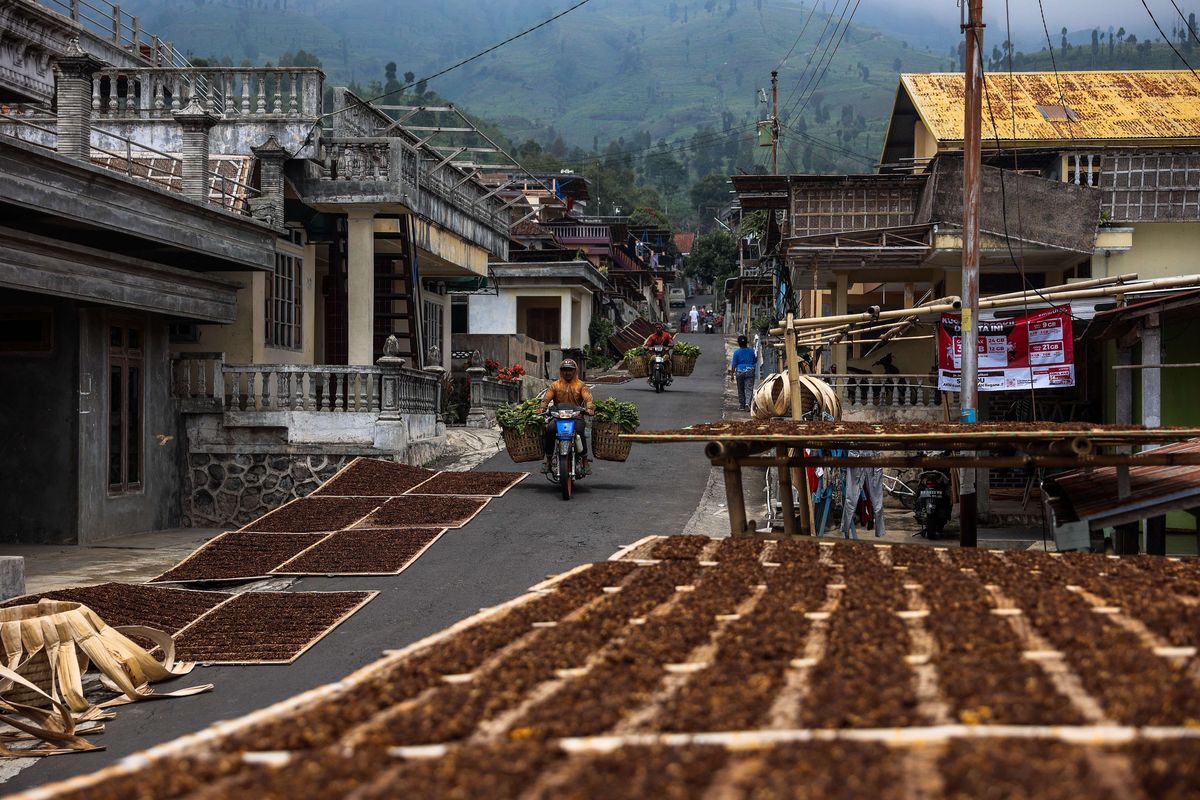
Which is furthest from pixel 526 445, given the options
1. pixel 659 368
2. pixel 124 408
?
pixel 659 368

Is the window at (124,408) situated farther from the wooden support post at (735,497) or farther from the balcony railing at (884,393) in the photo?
the wooden support post at (735,497)

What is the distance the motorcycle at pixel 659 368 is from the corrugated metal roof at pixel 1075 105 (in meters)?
8.60

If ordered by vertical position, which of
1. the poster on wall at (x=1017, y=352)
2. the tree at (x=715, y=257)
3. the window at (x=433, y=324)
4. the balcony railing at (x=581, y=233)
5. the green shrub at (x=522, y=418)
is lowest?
the green shrub at (x=522, y=418)

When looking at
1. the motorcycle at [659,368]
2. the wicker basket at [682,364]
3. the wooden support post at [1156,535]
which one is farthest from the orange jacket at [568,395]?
the wicker basket at [682,364]

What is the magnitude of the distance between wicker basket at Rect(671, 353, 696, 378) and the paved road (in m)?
17.1

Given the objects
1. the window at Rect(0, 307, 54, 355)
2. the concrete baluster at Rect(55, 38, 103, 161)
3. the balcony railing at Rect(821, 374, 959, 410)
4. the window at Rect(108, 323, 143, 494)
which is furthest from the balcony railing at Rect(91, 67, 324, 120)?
the balcony railing at Rect(821, 374, 959, 410)

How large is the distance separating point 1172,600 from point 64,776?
5991 millimetres

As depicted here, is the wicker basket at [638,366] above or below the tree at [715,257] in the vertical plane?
below

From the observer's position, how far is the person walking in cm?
1291

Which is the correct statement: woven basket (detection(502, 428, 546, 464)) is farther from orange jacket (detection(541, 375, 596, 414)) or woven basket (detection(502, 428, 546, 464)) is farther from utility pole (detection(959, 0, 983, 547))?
utility pole (detection(959, 0, 983, 547))

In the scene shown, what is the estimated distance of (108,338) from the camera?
16359 millimetres

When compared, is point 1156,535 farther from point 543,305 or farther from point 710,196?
point 710,196

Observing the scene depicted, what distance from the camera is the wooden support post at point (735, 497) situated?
27.5 ft

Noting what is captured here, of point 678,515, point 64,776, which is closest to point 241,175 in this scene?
point 678,515
